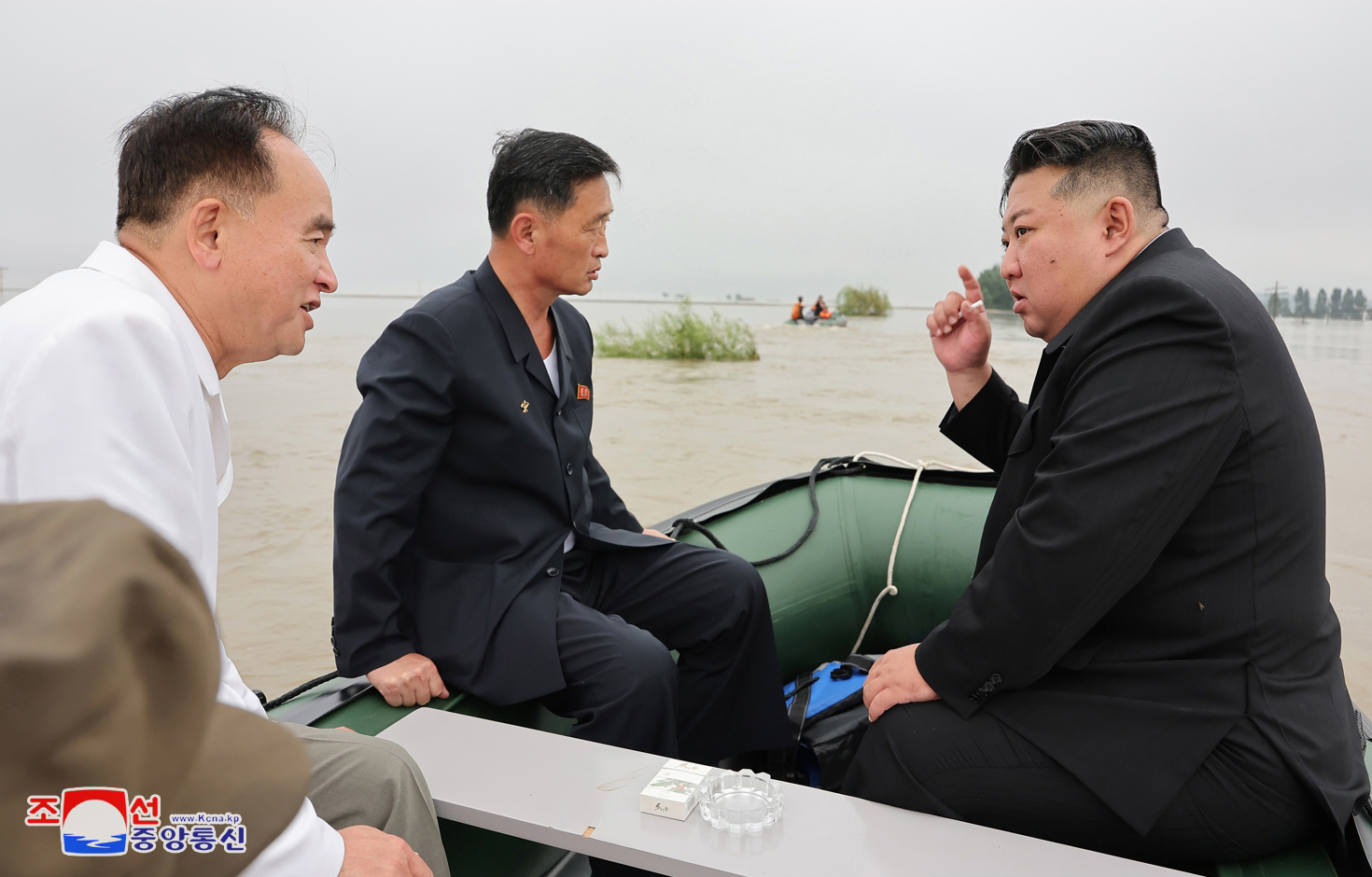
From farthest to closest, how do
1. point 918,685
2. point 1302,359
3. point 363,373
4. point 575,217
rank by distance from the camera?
point 1302,359
point 575,217
point 363,373
point 918,685

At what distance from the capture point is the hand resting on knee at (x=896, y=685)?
1.36 m

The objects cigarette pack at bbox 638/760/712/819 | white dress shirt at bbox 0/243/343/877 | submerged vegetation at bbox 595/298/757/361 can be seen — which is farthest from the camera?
submerged vegetation at bbox 595/298/757/361

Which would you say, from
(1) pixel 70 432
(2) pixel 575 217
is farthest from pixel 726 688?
(1) pixel 70 432

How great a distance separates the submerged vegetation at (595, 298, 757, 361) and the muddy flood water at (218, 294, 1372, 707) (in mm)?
328

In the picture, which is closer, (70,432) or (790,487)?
(70,432)

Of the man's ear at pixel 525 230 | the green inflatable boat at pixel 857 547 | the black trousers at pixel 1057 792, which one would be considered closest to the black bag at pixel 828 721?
the green inflatable boat at pixel 857 547

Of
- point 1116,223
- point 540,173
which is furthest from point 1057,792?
point 540,173

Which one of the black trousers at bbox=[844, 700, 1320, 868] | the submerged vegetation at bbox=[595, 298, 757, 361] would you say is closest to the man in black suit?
the black trousers at bbox=[844, 700, 1320, 868]

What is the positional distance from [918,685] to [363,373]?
110cm

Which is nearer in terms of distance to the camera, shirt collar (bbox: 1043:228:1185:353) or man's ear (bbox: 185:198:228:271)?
man's ear (bbox: 185:198:228:271)

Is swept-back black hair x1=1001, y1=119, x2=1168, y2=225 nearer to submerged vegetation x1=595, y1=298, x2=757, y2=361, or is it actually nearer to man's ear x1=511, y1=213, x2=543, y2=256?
man's ear x1=511, y1=213, x2=543, y2=256

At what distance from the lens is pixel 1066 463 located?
48.9 inches

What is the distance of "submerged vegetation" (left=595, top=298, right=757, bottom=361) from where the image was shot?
13.3 meters

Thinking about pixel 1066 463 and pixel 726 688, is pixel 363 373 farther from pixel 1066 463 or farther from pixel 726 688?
pixel 1066 463
